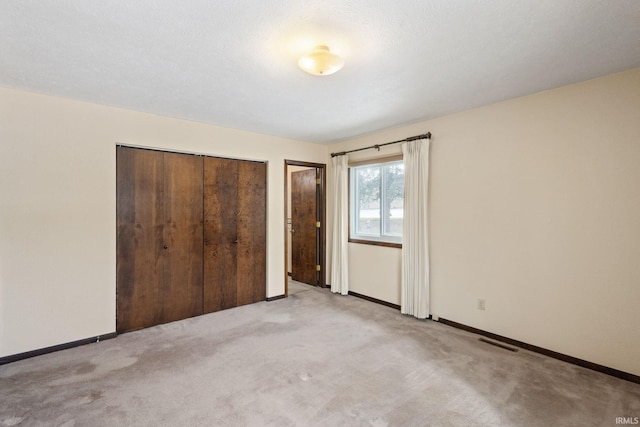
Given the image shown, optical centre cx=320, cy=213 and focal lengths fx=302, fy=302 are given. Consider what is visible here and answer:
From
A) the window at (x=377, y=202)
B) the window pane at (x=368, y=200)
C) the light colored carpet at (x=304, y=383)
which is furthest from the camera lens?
the window pane at (x=368, y=200)

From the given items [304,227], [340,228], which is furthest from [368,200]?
[304,227]

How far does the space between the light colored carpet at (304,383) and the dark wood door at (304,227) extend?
2.12 metres

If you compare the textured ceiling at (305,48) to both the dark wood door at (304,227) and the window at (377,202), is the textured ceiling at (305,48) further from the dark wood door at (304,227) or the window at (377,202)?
the dark wood door at (304,227)

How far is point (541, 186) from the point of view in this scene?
2.88 m

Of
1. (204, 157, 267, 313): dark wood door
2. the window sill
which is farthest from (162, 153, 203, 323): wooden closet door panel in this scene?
the window sill

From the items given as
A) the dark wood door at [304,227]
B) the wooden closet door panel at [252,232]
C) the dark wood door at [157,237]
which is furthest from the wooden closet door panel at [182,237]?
the dark wood door at [304,227]

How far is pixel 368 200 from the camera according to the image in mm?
4777

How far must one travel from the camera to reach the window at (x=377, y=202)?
435cm

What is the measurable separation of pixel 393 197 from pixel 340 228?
1.01 metres

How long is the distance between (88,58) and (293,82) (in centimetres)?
154

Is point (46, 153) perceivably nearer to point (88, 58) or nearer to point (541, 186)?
point (88, 58)

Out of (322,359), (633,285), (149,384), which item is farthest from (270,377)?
(633,285)

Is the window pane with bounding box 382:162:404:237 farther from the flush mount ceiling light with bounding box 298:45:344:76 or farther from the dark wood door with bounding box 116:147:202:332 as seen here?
the dark wood door with bounding box 116:147:202:332

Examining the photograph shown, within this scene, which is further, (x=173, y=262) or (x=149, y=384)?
(x=173, y=262)
